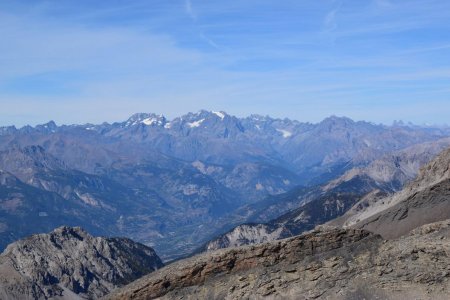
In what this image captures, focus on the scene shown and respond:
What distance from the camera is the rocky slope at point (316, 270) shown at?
49750 mm

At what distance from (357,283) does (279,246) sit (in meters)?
7.38

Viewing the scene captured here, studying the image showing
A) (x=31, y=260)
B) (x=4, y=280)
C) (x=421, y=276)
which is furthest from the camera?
(x=31, y=260)

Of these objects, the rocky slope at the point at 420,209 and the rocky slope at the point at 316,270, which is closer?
the rocky slope at the point at 316,270

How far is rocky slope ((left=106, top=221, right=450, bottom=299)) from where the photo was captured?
49.8 m

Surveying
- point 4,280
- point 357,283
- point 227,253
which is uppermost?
point 227,253

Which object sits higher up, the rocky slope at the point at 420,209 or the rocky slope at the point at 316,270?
the rocky slope at the point at 316,270

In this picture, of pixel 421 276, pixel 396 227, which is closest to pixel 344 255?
pixel 421 276

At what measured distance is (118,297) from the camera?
54.6 m

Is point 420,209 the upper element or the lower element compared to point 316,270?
lower

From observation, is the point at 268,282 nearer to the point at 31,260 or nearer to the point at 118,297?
the point at 118,297

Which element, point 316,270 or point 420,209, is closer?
point 316,270

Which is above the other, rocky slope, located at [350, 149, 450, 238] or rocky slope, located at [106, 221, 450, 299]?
rocky slope, located at [106, 221, 450, 299]

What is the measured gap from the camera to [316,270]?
5247 centimetres

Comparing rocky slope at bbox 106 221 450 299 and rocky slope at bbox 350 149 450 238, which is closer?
rocky slope at bbox 106 221 450 299
